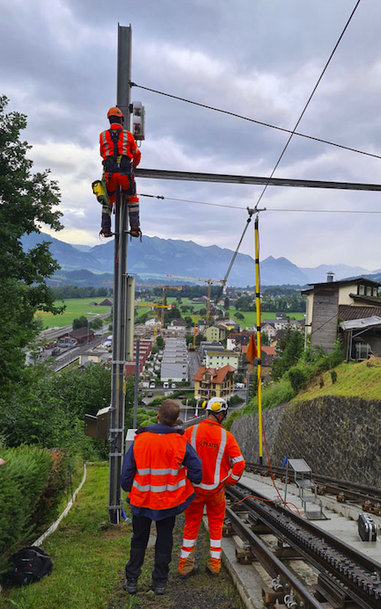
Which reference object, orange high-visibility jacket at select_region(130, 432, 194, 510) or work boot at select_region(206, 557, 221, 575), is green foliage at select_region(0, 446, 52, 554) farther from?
work boot at select_region(206, 557, 221, 575)

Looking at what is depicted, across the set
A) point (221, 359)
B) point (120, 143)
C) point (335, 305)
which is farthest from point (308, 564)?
point (221, 359)

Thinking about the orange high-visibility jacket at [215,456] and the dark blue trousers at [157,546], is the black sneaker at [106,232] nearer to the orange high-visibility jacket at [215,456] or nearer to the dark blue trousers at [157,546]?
the orange high-visibility jacket at [215,456]

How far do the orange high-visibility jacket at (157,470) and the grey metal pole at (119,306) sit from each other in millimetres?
3153

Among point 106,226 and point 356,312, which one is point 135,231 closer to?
point 106,226

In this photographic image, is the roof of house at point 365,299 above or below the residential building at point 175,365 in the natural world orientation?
above

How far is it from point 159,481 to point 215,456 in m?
0.88

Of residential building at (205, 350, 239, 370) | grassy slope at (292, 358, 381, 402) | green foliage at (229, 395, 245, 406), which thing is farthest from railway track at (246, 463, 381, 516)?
residential building at (205, 350, 239, 370)

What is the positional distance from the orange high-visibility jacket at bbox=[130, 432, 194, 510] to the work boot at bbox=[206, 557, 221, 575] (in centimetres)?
110

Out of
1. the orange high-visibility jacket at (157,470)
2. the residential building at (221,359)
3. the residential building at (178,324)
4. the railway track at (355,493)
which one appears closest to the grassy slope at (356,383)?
the railway track at (355,493)

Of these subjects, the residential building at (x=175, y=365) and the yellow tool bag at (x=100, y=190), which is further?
the residential building at (x=175, y=365)

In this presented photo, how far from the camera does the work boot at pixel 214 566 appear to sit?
466 centimetres

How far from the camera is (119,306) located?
7.36m

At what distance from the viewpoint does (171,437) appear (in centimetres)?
415

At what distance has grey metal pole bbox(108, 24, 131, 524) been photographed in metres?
7.19
